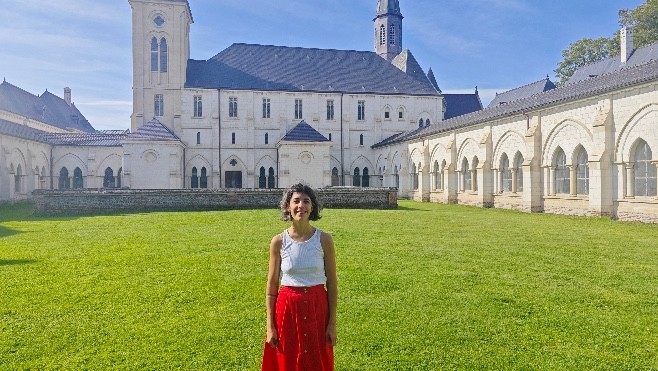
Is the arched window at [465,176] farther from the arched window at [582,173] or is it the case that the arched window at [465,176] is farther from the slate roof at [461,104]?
the slate roof at [461,104]

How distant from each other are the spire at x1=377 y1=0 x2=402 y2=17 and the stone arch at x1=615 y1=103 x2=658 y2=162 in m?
48.1

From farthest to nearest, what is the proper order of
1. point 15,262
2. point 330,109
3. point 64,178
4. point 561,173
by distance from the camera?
1. point 330,109
2. point 64,178
3. point 561,173
4. point 15,262

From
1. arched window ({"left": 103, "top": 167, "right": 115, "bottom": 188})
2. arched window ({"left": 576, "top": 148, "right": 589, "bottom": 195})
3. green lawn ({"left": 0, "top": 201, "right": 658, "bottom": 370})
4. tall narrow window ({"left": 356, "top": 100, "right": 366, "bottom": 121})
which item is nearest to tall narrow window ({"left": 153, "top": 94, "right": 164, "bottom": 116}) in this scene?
arched window ({"left": 103, "top": 167, "right": 115, "bottom": 188})

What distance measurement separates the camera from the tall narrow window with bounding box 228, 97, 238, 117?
148 feet

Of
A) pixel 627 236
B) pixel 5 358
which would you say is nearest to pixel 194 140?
pixel 627 236

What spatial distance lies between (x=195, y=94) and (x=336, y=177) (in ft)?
54.2

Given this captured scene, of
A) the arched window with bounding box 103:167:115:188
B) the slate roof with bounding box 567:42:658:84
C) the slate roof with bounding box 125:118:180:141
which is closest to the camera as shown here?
the slate roof with bounding box 567:42:658:84

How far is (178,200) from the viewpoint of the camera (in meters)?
24.0

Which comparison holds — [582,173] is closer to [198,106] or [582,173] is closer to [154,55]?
[198,106]

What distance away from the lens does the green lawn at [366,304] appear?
16.4 ft

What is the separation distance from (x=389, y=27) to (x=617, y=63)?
30992 mm

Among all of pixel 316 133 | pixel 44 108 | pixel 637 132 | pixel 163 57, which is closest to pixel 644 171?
pixel 637 132

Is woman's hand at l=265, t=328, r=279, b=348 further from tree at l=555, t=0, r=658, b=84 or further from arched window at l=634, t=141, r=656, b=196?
tree at l=555, t=0, r=658, b=84

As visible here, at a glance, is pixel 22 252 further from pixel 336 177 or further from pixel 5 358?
pixel 336 177
